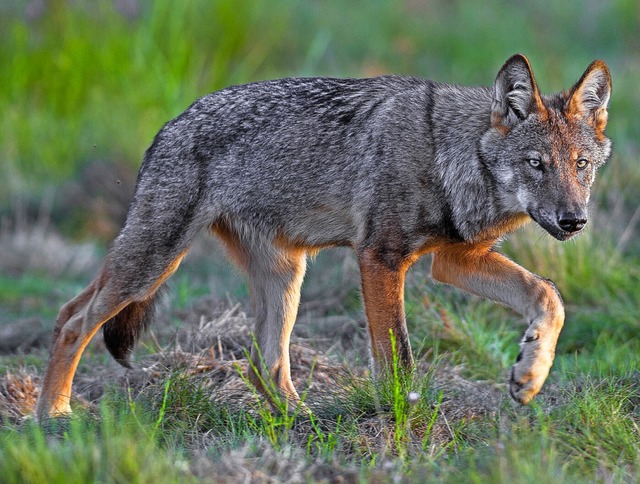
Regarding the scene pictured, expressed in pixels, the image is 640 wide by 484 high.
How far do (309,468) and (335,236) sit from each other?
2016 millimetres

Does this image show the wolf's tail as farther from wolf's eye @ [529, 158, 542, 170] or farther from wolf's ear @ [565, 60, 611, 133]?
wolf's ear @ [565, 60, 611, 133]

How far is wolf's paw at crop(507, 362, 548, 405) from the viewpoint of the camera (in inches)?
200

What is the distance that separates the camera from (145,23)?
12836mm

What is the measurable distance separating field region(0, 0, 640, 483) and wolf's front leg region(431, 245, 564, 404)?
0.23 metres

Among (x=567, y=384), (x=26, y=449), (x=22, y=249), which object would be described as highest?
(x=26, y=449)

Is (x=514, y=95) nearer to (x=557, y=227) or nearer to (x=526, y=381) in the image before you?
(x=557, y=227)

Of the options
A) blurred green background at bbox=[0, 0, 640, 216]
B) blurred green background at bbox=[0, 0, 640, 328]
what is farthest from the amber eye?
blurred green background at bbox=[0, 0, 640, 216]

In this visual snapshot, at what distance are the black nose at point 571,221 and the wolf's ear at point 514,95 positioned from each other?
705 millimetres

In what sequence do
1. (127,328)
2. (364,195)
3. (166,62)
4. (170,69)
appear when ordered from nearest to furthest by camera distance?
1. (364,195)
2. (127,328)
3. (170,69)
4. (166,62)

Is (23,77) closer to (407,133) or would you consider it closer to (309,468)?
(407,133)

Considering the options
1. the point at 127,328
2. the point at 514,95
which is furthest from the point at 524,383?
the point at 127,328

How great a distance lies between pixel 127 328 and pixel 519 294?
2433mm

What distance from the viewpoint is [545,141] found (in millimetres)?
5508

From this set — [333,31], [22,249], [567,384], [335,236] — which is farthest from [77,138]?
[567,384]
